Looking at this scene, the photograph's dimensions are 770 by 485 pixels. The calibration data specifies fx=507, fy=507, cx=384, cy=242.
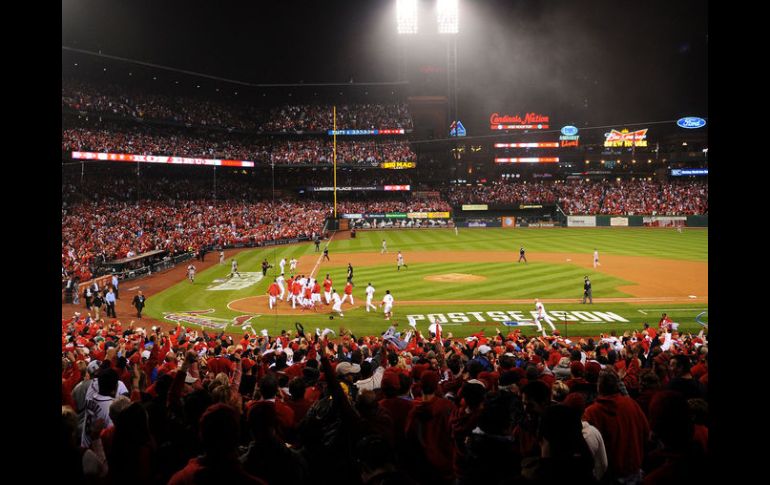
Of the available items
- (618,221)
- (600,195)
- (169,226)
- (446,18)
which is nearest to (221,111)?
(169,226)

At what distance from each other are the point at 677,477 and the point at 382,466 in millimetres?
1856

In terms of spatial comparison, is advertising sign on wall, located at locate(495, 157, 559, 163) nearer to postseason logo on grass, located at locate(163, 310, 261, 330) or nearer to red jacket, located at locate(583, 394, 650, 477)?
postseason logo on grass, located at locate(163, 310, 261, 330)

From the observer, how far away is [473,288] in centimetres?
2942

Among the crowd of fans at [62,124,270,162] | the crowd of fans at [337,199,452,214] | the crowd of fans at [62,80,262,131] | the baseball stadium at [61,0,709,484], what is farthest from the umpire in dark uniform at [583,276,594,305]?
the crowd of fans at [337,199,452,214]

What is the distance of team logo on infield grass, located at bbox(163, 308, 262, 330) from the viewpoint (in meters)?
22.6

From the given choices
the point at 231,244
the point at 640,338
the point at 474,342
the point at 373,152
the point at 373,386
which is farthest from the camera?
the point at 373,152

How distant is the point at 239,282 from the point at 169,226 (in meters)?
23.8

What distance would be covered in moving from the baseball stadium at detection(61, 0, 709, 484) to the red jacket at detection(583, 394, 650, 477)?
19 mm

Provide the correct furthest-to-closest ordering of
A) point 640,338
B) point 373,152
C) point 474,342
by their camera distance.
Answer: point 373,152
point 640,338
point 474,342

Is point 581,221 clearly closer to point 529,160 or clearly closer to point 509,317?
point 529,160

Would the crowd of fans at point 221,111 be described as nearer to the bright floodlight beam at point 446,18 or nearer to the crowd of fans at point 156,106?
the crowd of fans at point 156,106
